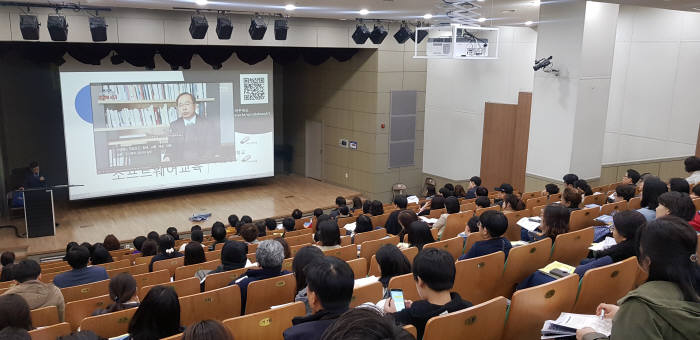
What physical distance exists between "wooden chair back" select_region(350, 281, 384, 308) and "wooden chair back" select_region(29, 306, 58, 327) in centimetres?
222

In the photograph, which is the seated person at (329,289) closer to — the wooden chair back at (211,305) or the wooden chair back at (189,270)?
the wooden chair back at (211,305)

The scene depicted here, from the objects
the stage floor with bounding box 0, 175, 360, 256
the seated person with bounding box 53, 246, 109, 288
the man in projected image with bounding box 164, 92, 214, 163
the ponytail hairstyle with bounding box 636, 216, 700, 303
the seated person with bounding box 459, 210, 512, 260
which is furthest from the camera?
the man in projected image with bounding box 164, 92, 214, 163

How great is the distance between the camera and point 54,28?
854cm

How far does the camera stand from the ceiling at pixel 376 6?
8648 millimetres

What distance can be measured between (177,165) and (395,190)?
17.5ft

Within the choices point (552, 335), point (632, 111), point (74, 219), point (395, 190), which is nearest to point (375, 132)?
point (395, 190)

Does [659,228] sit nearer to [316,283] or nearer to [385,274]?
[316,283]

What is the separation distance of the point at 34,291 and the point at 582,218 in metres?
4.82

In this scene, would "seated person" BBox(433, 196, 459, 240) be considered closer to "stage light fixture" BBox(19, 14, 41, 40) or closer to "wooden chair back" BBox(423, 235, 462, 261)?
"wooden chair back" BBox(423, 235, 462, 261)

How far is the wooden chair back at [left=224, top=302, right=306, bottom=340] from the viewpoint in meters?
2.76

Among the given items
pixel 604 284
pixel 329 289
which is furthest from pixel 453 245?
pixel 329 289

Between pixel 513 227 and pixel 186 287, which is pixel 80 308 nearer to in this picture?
pixel 186 287

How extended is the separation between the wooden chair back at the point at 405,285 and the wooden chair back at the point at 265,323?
2.01ft

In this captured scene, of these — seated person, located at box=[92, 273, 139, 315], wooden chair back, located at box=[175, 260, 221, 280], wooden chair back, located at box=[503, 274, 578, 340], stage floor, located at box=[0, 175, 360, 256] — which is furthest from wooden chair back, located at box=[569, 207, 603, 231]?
stage floor, located at box=[0, 175, 360, 256]
